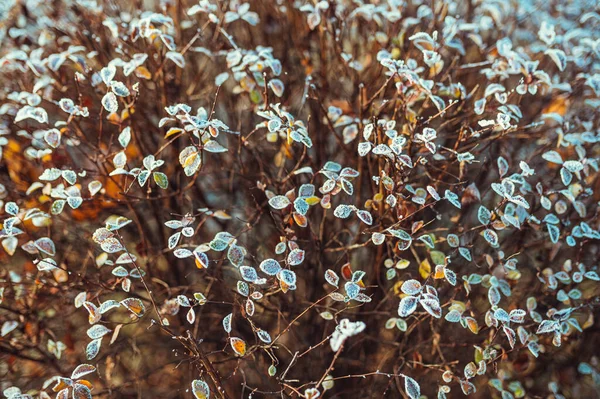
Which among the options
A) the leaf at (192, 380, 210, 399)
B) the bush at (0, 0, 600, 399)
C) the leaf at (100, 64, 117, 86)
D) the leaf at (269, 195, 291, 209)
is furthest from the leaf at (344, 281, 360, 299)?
the leaf at (100, 64, 117, 86)

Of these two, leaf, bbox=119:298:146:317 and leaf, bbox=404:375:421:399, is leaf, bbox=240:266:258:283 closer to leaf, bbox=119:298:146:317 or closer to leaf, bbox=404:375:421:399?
leaf, bbox=119:298:146:317

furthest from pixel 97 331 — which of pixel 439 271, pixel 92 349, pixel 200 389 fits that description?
pixel 439 271

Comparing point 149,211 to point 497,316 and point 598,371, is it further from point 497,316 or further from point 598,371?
point 598,371

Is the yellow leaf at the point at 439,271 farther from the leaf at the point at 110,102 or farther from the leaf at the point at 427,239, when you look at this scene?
the leaf at the point at 110,102

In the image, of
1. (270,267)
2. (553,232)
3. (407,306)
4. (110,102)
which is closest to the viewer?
(407,306)

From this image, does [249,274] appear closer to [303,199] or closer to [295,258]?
[295,258]

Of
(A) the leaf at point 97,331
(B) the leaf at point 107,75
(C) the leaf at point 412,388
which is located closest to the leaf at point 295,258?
(C) the leaf at point 412,388

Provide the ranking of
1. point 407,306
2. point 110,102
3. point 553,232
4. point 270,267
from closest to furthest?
1. point 407,306
2. point 270,267
3. point 110,102
4. point 553,232

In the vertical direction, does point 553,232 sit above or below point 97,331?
below
